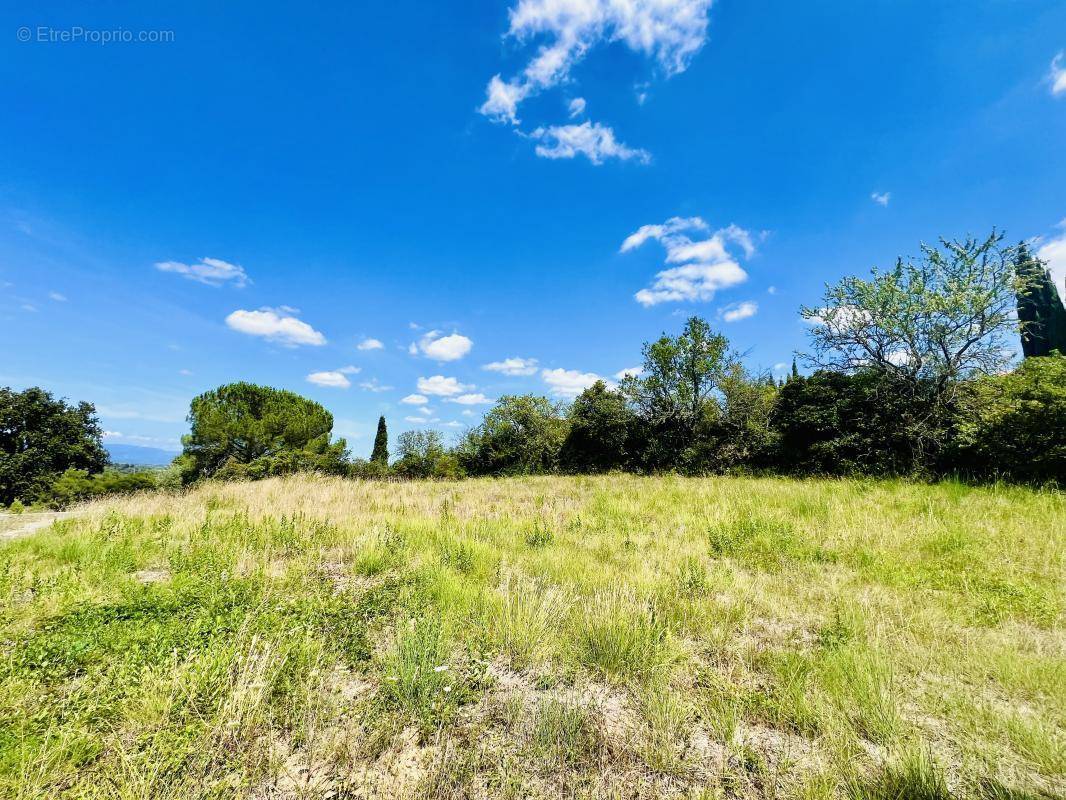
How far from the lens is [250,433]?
2953 cm

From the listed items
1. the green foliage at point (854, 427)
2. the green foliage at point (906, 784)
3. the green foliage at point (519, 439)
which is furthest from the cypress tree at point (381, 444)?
the green foliage at point (906, 784)

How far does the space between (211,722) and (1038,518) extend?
11655 millimetres

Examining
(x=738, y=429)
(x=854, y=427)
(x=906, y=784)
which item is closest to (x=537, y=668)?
(x=906, y=784)

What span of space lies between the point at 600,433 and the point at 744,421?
30.1 feet

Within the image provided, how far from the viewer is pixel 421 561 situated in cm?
540

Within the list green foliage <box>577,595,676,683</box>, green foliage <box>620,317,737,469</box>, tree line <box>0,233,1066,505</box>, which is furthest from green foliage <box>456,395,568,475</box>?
green foliage <box>577,595,676,683</box>

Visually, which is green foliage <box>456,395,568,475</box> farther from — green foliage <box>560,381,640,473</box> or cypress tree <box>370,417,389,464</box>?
cypress tree <box>370,417,389,464</box>

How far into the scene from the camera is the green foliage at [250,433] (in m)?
28.6

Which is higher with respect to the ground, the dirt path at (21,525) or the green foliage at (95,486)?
the dirt path at (21,525)

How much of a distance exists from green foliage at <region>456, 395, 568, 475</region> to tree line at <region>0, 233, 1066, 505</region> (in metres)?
0.12

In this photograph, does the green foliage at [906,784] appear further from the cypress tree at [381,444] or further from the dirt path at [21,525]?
the cypress tree at [381,444]

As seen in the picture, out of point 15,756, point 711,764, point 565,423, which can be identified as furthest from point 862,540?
point 565,423

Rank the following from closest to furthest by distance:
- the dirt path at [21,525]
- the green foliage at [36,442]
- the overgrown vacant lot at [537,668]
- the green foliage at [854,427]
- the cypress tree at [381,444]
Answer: the overgrown vacant lot at [537,668]
the dirt path at [21,525]
the green foliage at [854,427]
the green foliage at [36,442]
the cypress tree at [381,444]

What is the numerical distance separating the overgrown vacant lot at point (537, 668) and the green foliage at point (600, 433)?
19951 mm
